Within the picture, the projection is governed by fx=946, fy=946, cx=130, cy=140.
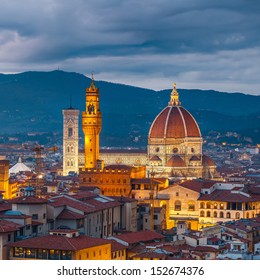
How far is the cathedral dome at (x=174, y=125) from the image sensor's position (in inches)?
2953

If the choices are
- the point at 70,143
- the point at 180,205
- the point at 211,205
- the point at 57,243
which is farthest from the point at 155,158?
the point at 57,243

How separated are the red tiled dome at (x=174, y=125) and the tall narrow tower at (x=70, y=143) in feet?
63.8

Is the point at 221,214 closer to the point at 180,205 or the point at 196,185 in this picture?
the point at 180,205

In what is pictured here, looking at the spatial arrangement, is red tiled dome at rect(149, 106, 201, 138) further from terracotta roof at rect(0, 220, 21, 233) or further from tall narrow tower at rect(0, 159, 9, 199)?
terracotta roof at rect(0, 220, 21, 233)

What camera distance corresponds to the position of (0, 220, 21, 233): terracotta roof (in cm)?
2936

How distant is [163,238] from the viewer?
3578cm

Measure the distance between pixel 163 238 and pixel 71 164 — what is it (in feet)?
198

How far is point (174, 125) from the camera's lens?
7512cm

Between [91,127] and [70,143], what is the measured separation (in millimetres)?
36364

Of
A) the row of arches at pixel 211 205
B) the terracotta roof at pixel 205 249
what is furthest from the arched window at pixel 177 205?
the terracotta roof at pixel 205 249

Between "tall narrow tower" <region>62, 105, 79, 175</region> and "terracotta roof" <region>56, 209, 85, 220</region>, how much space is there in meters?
56.9

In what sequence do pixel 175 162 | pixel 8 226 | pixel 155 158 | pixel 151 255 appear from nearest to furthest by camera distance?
pixel 151 255
pixel 8 226
pixel 175 162
pixel 155 158

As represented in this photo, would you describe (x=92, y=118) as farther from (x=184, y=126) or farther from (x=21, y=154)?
(x=21, y=154)
